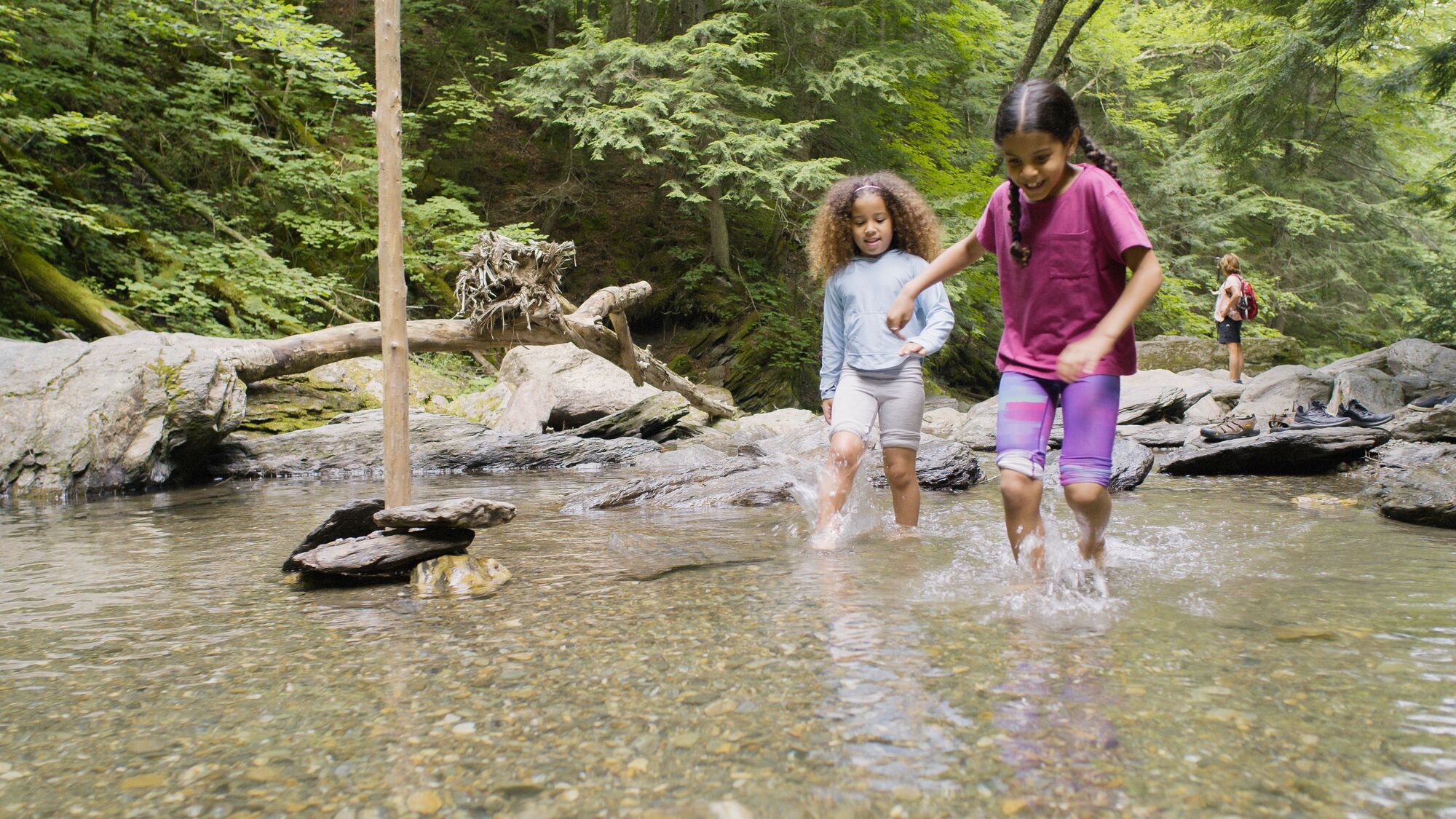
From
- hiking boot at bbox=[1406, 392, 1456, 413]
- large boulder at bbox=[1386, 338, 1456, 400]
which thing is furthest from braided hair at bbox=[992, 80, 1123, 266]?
large boulder at bbox=[1386, 338, 1456, 400]

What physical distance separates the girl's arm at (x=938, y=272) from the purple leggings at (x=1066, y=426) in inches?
22.1

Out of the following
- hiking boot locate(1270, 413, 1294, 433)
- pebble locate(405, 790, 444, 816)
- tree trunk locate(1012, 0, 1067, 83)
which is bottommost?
pebble locate(405, 790, 444, 816)

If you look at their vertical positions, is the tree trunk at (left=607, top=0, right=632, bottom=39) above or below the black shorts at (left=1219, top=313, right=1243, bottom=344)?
above

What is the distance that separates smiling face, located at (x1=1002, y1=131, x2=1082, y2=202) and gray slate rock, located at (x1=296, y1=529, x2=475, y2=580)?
280 cm

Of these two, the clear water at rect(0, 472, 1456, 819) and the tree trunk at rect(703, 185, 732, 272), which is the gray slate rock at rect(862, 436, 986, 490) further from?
the tree trunk at rect(703, 185, 732, 272)

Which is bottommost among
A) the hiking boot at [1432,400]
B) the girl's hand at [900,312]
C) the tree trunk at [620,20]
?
the hiking boot at [1432,400]

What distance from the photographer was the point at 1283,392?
10977 millimetres

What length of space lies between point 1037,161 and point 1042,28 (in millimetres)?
14581

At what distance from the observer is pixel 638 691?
229 cm

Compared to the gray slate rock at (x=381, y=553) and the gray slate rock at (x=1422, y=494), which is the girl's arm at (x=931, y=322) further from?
the gray slate rock at (x=1422, y=494)

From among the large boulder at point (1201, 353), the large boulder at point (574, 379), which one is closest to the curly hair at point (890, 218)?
the large boulder at point (574, 379)

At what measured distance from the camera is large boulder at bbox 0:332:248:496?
7.76 metres

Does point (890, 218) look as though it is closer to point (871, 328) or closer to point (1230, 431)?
point (871, 328)

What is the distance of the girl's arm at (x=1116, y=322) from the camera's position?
108 inches
